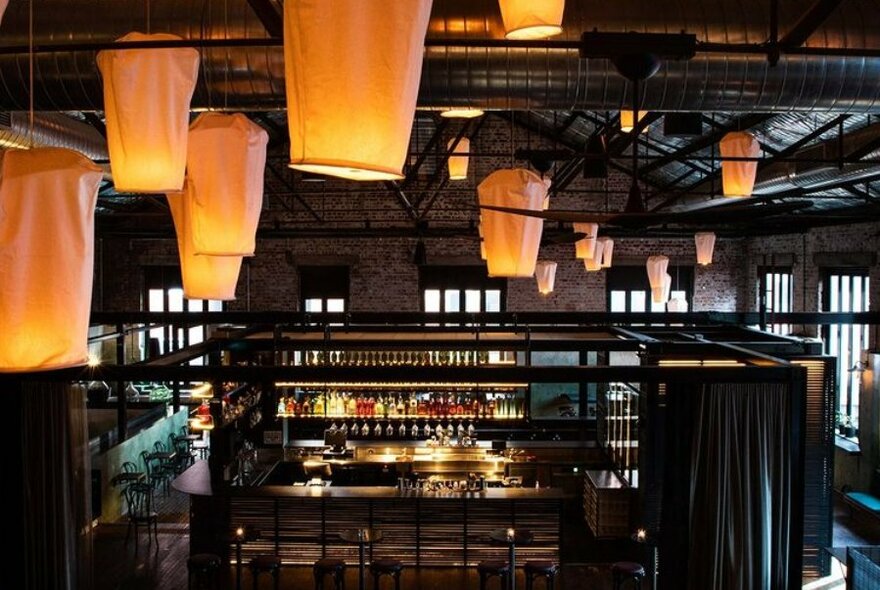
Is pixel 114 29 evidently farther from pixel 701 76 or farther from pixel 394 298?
pixel 394 298

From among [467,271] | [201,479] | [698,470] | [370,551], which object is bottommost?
[370,551]

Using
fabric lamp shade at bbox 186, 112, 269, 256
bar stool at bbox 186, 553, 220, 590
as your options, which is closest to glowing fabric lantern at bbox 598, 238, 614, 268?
A: bar stool at bbox 186, 553, 220, 590

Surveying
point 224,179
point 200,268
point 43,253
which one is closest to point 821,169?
point 200,268

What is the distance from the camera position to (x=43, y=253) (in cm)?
242

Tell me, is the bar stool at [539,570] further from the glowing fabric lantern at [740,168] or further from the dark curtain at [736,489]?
the glowing fabric lantern at [740,168]

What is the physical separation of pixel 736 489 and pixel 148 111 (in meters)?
5.15

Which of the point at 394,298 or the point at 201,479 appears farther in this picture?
the point at 394,298

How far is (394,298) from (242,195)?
13.3m

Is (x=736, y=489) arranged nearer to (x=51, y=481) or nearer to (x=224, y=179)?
(x=224, y=179)

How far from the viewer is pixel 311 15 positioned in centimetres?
159

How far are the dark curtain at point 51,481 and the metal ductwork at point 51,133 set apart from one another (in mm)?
1984

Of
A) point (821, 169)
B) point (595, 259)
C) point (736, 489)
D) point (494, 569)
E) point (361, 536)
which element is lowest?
point (494, 569)

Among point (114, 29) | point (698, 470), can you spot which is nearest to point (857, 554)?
point (698, 470)

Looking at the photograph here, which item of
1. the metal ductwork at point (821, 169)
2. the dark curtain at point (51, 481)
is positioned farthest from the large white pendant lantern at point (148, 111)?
the metal ductwork at point (821, 169)
